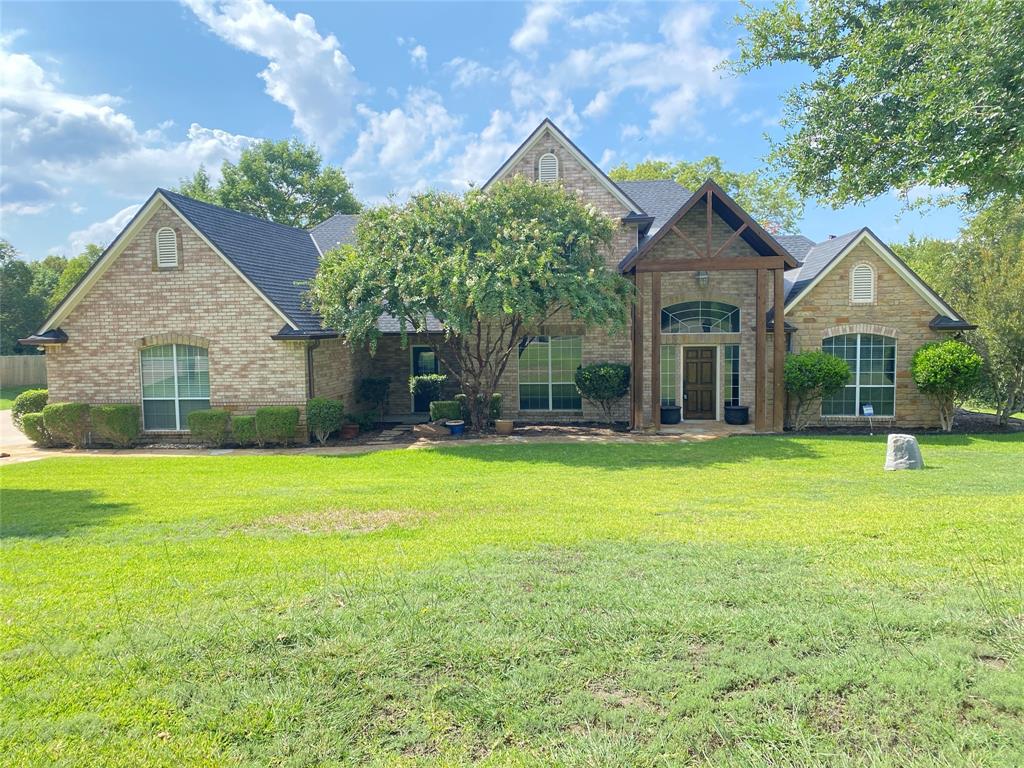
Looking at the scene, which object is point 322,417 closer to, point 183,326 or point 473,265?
point 183,326

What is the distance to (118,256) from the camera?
54.3ft

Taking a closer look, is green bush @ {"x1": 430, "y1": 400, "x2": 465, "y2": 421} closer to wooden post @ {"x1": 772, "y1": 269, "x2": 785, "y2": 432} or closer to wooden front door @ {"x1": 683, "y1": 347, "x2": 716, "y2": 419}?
wooden front door @ {"x1": 683, "y1": 347, "x2": 716, "y2": 419}

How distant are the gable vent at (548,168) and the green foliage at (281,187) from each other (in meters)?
27.7

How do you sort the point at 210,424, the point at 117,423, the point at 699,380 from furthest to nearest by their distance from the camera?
the point at 699,380, the point at 117,423, the point at 210,424

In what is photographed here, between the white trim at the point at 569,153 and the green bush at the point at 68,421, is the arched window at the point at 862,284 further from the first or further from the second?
the green bush at the point at 68,421

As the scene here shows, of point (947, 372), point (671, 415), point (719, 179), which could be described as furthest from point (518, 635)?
point (719, 179)

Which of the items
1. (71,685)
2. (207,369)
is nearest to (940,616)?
(71,685)

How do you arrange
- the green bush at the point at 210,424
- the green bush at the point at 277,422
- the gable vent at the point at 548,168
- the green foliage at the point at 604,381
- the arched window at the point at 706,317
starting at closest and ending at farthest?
1. the green bush at the point at 277,422
2. the green bush at the point at 210,424
3. the green foliage at the point at 604,381
4. the arched window at the point at 706,317
5. the gable vent at the point at 548,168

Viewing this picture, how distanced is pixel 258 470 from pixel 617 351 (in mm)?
10751

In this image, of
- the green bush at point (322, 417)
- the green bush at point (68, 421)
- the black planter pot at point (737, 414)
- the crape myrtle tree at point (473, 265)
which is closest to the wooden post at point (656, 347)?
the crape myrtle tree at point (473, 265)

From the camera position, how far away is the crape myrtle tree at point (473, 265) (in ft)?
46.1

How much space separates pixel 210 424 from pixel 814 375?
1565cm

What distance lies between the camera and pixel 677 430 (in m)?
17.2

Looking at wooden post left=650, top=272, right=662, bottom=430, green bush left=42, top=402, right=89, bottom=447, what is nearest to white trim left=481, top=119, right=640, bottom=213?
wooden post left=650, top=272, right=662, bottom=430
